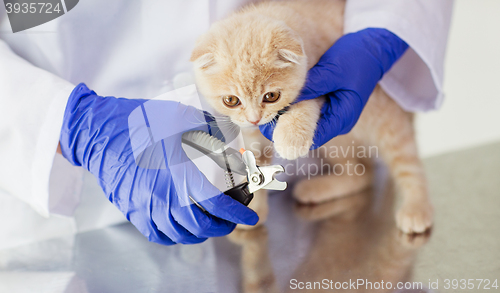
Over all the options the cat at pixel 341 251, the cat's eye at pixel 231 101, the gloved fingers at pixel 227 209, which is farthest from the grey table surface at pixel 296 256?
the cat's eye at pixel 231 101

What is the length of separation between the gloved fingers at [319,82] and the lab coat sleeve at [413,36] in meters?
0.30

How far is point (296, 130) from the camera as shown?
3.10 ft

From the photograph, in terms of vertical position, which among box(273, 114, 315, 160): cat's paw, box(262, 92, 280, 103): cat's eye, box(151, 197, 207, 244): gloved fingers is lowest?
box(151, 197, 207, 244): gloved fingers

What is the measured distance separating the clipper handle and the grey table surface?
29cm

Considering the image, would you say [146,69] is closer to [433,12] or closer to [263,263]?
[263,263]

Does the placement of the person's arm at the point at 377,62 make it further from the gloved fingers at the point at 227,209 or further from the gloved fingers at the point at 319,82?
the gloved fingers at the point at 227,209

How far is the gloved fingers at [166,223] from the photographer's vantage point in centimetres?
90

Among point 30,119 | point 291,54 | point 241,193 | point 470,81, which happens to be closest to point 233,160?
point 241,193

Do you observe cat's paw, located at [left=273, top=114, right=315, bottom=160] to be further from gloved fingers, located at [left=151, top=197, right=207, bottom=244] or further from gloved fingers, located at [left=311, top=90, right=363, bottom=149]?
gloved fingers, located at [left=151, top=197, right=207, bottom=244]

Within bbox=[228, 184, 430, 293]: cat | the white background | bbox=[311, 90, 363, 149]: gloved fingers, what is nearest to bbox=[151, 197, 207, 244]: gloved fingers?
bbox=[228, 184, 430, 293]: cat

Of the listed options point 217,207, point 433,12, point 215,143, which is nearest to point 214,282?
point 217,207

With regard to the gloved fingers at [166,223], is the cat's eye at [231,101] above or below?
above

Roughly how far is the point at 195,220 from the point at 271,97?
1.26 feet

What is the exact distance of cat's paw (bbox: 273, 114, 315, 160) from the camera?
3.04 feet
